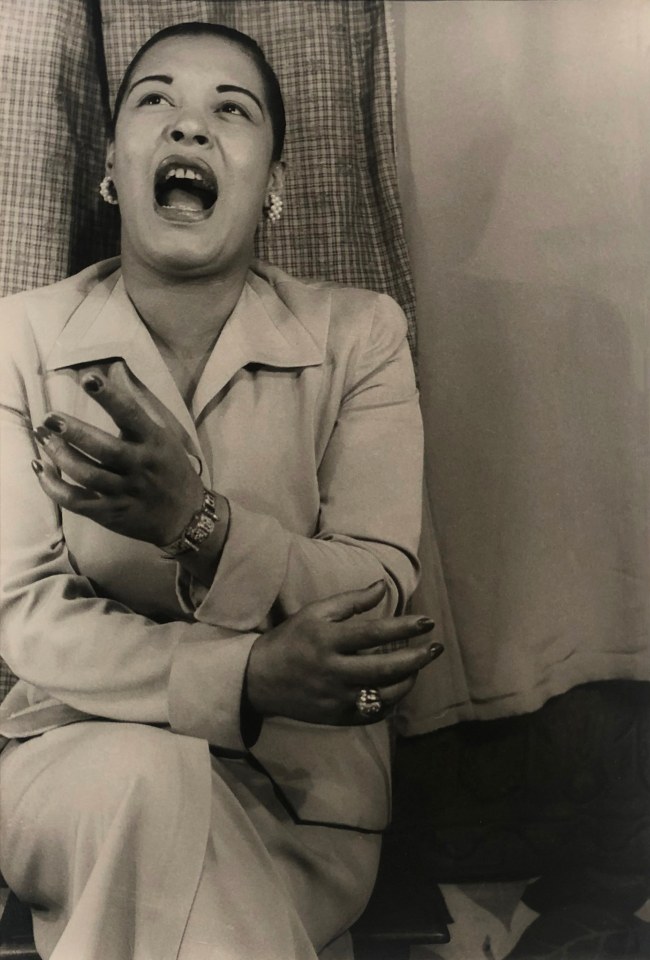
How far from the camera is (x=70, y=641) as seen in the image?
1.08m

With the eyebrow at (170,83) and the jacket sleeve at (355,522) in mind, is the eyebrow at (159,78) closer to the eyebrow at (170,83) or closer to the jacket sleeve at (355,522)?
the eyebrow at (170,83)

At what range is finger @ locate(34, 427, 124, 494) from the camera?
1.00 metres

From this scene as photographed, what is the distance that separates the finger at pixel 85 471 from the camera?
100 centimetres

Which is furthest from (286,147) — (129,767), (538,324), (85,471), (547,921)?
(547,921)

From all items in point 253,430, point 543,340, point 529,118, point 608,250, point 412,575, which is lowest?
point 412,575

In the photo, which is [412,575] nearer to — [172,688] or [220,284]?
[172,688]

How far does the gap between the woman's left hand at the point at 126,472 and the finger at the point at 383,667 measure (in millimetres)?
253

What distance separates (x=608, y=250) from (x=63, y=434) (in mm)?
744

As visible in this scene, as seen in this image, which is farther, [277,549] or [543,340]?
[543,340]

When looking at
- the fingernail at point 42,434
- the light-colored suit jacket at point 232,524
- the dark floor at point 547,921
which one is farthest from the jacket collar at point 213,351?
the dark floor at point 547,921

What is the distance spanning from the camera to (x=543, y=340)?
118 centimetres

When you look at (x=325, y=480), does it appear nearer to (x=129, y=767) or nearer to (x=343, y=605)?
(x=343, y=605)

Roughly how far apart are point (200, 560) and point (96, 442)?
7.1 inches

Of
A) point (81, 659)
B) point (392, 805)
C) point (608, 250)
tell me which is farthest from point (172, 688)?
point (608, 250)
